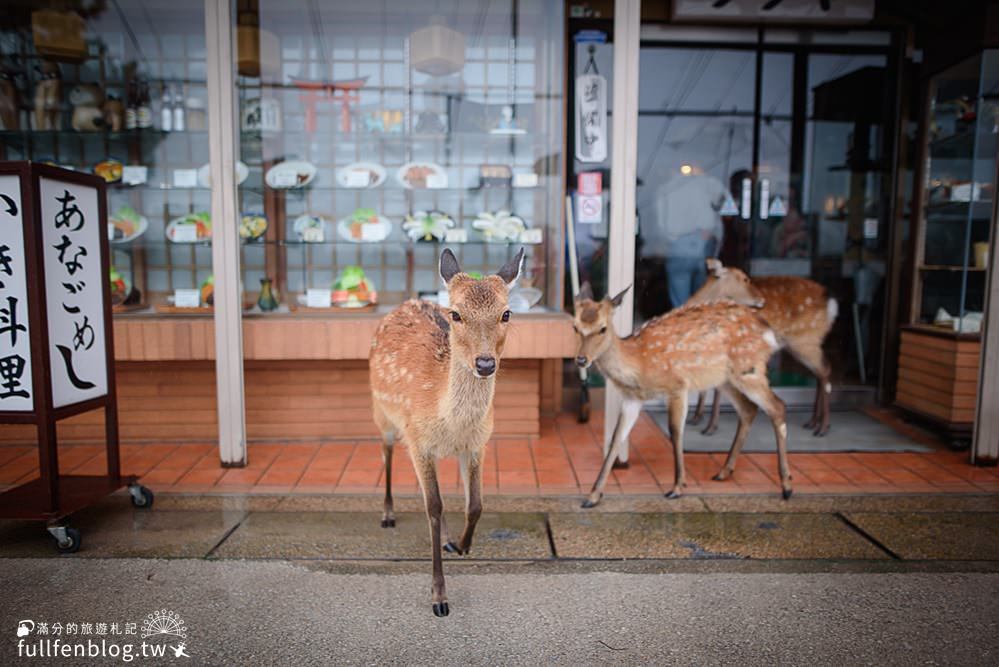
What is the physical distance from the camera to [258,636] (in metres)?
2.85

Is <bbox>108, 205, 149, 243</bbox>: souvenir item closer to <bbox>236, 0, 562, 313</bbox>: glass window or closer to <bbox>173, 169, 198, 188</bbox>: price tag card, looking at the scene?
<bbox>173, 169, 198, 188</bbox>: price tag card

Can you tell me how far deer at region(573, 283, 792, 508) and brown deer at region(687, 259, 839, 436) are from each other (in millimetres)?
1226

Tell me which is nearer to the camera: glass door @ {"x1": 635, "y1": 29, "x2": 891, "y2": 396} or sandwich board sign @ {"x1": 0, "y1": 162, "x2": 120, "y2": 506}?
sandwich board sign @ {"x1": 0, "y1": 162, "x2": 120, "y2": 506}

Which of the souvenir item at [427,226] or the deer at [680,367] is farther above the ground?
the souvenir item at [427,226]

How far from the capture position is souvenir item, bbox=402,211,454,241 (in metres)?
6.00

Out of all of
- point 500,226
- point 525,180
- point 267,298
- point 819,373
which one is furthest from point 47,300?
point 819,373

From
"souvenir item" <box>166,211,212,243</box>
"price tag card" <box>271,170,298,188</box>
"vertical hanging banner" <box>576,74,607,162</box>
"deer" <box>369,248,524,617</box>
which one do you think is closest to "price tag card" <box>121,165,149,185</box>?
"souvenir item" <box>166,211,212,243</box>

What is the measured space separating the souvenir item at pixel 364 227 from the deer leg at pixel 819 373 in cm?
372

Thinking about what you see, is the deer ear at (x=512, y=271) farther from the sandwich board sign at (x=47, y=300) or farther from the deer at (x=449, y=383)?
the sandwich board sign at (x=47, y=300)

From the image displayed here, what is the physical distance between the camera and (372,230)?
6004 mm

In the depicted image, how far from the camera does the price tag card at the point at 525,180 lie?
19.7 feet

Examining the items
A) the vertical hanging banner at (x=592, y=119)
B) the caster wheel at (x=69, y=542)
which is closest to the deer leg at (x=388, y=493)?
the caster wheel at (x=69, y=542)

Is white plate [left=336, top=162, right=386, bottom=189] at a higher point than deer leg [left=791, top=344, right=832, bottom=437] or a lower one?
higher

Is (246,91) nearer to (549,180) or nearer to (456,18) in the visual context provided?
(456,18)
